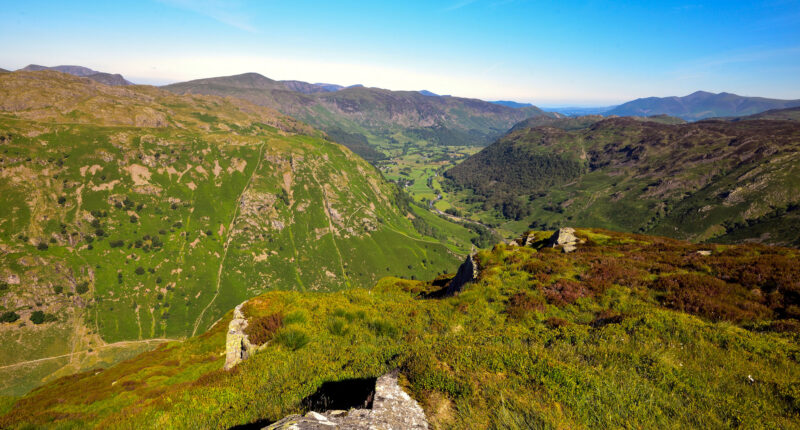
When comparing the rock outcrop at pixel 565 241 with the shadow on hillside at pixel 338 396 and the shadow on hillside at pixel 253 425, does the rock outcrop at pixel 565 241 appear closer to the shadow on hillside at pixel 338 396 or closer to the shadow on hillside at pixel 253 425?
the shadow on hillside at pixel 338 396

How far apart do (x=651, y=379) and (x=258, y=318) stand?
2019 centimetres

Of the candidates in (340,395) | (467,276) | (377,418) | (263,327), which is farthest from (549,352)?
(467,276)

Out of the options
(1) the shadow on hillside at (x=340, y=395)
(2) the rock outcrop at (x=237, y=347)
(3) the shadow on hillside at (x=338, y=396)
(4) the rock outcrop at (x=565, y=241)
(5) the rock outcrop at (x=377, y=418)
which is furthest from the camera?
(4) the rock outcrop at (x=565, y=241)

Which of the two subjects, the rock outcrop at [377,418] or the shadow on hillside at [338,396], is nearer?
the rock outcrop at [377,418]

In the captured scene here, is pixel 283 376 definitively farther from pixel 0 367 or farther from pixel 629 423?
pixel 0 367

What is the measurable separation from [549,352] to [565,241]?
2824 centimetres

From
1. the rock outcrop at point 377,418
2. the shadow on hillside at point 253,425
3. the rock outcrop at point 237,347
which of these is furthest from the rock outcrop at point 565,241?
the shadow on hillside at point 253,425

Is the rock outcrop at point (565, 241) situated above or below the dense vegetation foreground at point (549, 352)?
below

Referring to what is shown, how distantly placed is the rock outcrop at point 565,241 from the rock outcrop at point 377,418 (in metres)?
29.8

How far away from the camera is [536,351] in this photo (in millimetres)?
10477

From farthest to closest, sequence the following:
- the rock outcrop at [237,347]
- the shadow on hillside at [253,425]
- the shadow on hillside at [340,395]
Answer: the rock outcrop at [237,347] → the shadow on hillside at [340,395] → the shadow on hillside at [253,425]

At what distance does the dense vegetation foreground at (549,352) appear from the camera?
7773 mm

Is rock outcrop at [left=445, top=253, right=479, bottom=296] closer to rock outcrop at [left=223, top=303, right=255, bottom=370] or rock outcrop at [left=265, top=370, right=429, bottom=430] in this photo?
rock outcrop at [left=223, top=303, right=255, bottom=370]

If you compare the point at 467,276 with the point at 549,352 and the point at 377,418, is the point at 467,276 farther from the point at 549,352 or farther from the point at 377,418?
the point at 377,418
